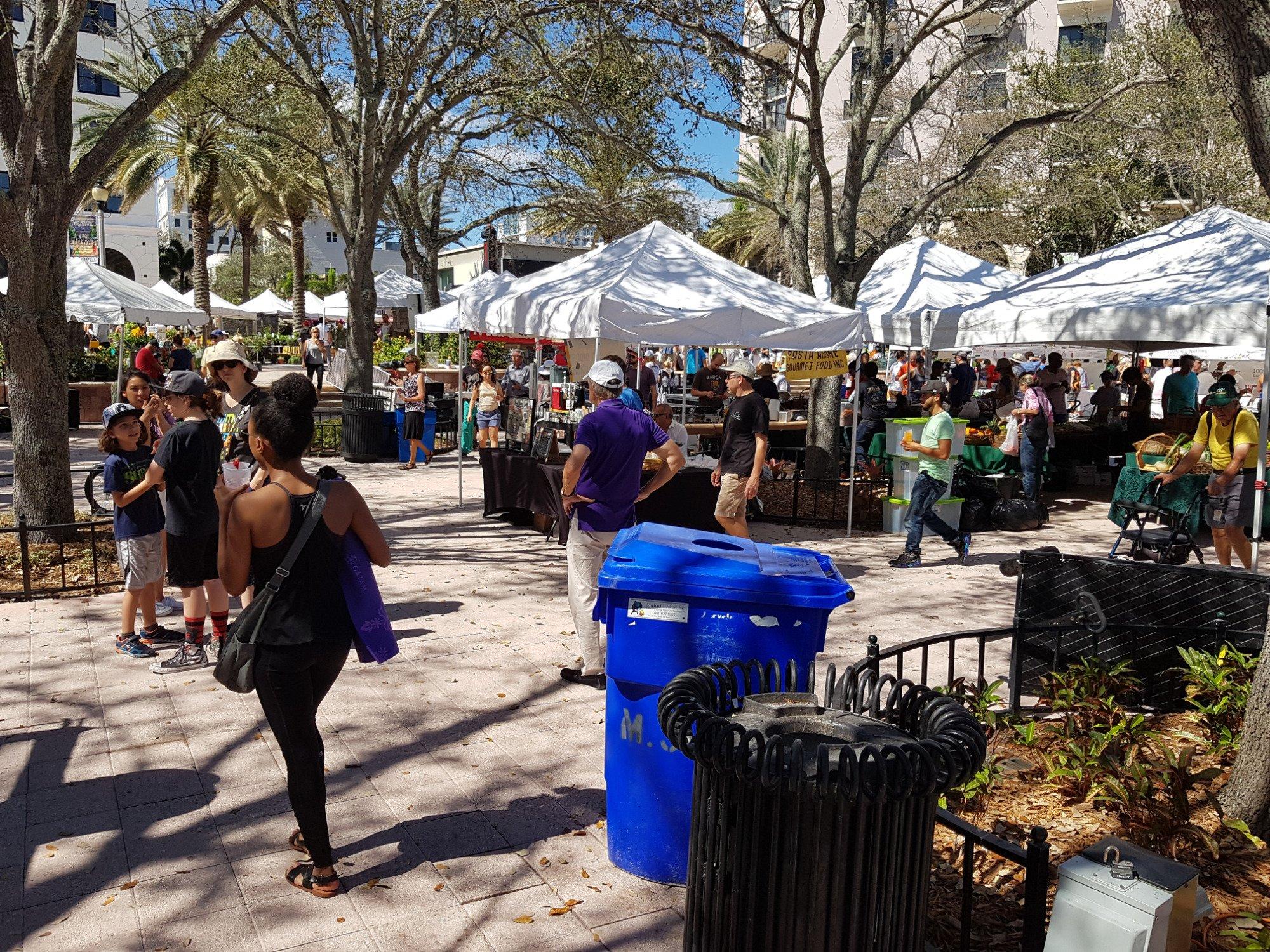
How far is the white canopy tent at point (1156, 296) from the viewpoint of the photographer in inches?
400

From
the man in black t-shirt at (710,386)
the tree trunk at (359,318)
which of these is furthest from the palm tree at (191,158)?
the man in black t-shirt at (710,386)

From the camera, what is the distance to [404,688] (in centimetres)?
607

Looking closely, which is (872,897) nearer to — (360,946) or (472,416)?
(360,946)

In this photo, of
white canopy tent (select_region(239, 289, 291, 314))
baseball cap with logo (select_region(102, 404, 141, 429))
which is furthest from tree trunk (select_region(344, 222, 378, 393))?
white canopy tent (select_region(239, 289, 291, 314))

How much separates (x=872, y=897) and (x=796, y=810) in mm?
294

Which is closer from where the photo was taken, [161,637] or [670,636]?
[670,636]

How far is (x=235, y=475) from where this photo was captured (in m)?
5.59

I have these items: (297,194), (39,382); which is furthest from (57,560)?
(297,194)

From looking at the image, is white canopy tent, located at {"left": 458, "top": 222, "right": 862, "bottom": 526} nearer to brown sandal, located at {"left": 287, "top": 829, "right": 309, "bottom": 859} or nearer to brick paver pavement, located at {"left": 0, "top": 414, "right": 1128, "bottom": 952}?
brick paver pavement, located at {"left": 0, "top": 414, "right": 1128, "bottom": 952}

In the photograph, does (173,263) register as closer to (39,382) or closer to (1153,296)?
(39,382)

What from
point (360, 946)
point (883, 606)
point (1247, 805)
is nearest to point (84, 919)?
point (360, 946)

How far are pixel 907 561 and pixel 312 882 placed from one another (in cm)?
705

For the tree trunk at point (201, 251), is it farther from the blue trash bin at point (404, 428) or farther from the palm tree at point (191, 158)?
the blue trash bin at point (404, 428)

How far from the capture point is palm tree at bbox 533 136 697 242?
59.1 ft
